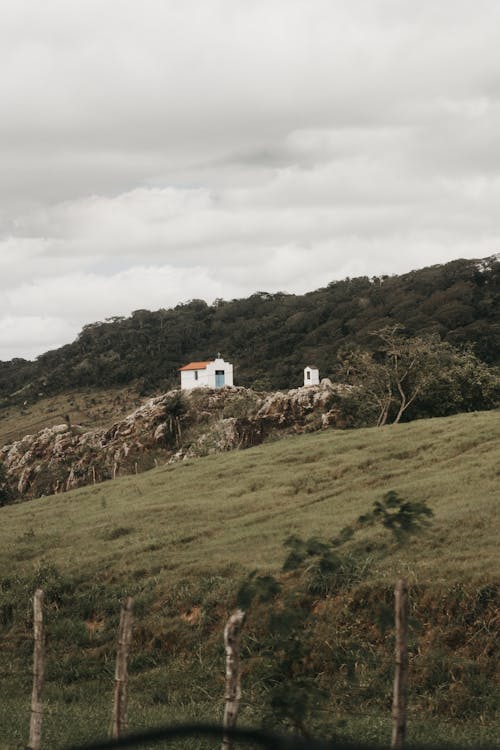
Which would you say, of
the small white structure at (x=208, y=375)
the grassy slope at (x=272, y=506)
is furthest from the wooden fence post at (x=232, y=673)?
the small white structure at (x=208, y=375)

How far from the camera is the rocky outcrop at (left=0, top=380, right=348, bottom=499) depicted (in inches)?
2876

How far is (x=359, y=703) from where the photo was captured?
1554 cm

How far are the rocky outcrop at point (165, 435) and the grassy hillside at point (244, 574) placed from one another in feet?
100

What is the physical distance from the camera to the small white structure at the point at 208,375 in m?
99.8

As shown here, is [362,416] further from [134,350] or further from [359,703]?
[134,350]

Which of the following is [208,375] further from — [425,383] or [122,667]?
[122,667]

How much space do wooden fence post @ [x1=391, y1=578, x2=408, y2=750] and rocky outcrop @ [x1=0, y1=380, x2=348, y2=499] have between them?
2261 inches

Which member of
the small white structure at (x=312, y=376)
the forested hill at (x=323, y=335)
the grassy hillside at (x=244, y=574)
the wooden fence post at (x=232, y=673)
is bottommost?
the grassy hillside at (x=244, y=574)

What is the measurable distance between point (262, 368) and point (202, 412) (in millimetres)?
68189

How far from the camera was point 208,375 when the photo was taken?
9988 centimetres

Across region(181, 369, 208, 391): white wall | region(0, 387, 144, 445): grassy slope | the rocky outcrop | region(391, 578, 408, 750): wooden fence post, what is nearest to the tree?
the rocky outcrop

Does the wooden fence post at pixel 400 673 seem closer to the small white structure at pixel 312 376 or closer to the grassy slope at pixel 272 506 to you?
the grassy slope at pixel 272 506

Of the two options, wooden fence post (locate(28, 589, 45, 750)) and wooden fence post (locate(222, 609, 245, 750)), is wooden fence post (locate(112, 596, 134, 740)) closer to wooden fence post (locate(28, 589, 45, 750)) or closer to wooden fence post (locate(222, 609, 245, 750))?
wooden fence post (locate(28, 589, 45, 750))

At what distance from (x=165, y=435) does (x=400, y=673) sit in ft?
250
